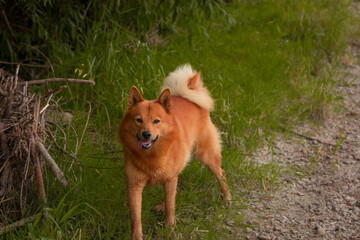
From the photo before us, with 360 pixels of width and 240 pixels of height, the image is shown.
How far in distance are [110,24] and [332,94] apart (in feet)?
9.66

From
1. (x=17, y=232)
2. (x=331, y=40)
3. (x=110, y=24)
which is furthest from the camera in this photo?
(x=331, y=40)

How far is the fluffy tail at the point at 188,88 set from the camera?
3848 mm

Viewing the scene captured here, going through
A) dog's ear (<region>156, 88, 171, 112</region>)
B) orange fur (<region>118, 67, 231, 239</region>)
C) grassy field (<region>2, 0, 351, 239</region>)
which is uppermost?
dog's ear (<region>156, 88, 171, 112</region>)

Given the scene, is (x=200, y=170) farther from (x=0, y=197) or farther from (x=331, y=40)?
(x=331, y=40)

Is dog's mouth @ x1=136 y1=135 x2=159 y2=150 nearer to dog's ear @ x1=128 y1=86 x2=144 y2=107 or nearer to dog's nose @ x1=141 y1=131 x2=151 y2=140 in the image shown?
dog's nose @ x1=141 y1=131 x2=151 y2=140

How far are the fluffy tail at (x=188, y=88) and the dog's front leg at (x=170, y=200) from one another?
0.76 meters

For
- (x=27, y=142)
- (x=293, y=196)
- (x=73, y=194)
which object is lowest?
(x=293, y=196)

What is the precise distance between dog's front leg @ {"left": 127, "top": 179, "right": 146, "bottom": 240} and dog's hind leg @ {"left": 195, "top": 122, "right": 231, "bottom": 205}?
32.8 inches

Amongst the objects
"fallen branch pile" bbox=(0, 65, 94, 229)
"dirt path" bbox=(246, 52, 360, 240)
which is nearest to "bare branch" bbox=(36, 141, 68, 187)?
"fallen branch pile" bbox=(0, 65, 94, 229)

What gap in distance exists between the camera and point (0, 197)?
3.25m

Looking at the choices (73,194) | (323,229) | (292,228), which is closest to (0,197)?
(73,194)

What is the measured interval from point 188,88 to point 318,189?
1.64 m

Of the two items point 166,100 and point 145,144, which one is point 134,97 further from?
point 145,144

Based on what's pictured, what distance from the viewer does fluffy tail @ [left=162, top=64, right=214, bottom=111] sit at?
3.85 metres
